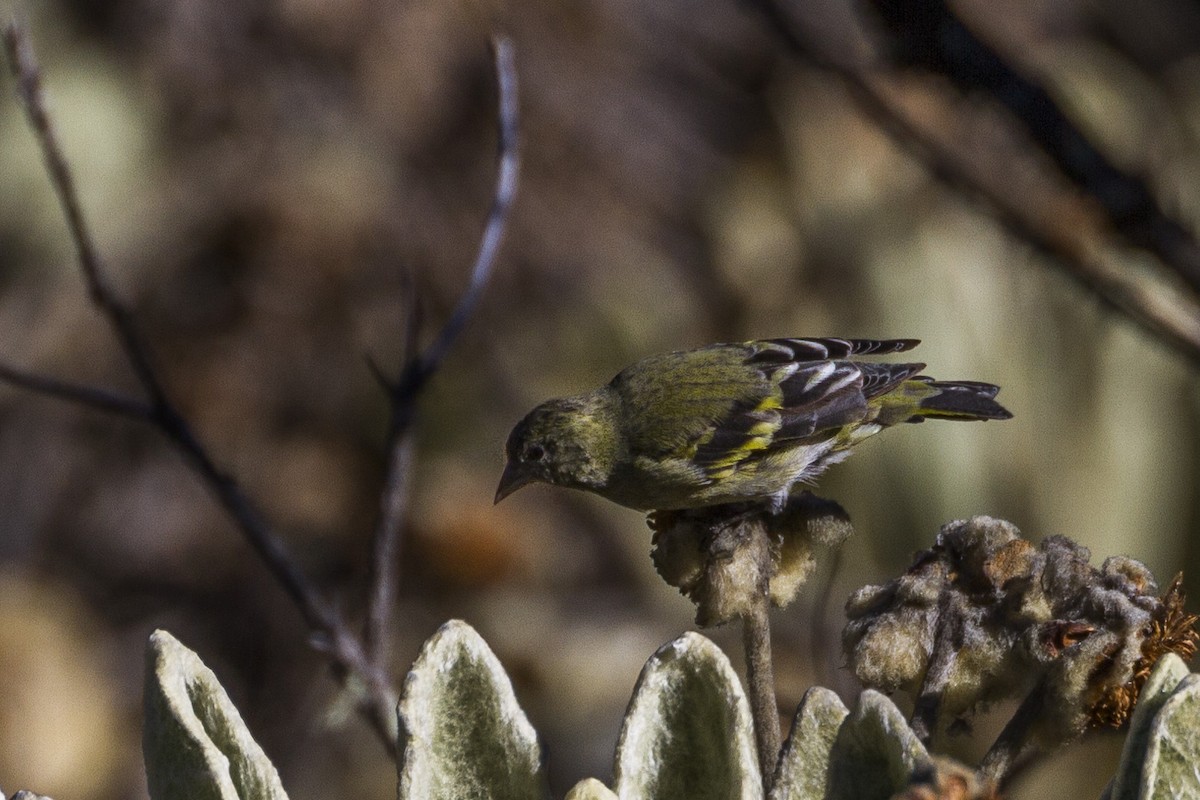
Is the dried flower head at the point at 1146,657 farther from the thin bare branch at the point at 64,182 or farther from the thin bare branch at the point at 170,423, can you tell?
the thin bare branch at the point at 64,182

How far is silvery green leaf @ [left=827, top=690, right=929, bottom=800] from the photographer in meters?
1.45

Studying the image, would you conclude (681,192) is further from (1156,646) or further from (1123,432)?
(1156,646)

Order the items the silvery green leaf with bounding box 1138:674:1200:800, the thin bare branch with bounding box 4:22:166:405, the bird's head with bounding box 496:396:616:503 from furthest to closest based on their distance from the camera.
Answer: the thin bare branch with bounding box 4:22:166:405 < the bird's head with bounding box 496:396:616:503 < the silvery green leaf with bounding box 1138:674:1200:800

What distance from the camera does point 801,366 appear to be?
276 centimetres

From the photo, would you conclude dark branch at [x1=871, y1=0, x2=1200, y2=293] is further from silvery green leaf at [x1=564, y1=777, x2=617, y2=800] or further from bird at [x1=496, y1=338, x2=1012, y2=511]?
silvery green leaf at [x1=564, y1=777, x2=617, y2=800]

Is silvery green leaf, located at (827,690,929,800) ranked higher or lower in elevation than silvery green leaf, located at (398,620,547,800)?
lower

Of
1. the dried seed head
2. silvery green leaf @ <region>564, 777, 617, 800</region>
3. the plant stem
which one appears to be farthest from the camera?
the plant stem

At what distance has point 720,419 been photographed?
9.24ft

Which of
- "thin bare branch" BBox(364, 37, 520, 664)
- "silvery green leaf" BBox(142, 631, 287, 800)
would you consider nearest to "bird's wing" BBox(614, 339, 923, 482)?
"thin bare branch" BBox(364, 37, 520, 664)

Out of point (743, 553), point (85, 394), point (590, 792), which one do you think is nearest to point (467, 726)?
point (590, 792)

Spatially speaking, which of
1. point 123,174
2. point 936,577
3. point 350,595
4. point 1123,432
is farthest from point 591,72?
point 936,577

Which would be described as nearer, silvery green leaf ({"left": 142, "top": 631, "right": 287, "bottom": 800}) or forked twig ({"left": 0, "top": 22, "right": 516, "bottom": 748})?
silvery green leaf ({"left": 142, "top": 631, "right": 287, "bottom": 800})

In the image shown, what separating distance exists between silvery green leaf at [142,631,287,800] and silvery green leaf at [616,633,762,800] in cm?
39

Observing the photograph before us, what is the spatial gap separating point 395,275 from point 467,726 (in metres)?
5.79
